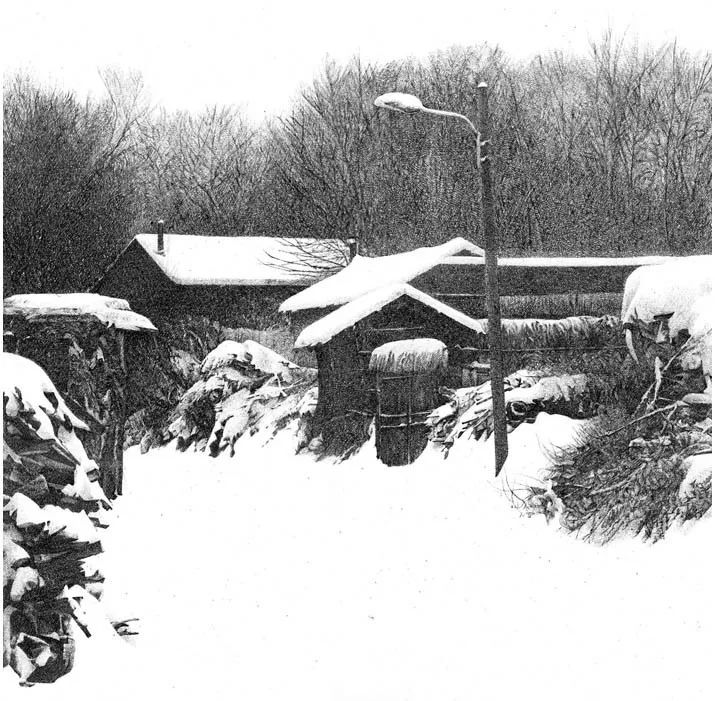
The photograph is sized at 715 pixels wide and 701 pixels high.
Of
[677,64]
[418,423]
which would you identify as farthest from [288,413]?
[677,64]

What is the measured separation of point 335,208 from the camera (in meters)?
7.78

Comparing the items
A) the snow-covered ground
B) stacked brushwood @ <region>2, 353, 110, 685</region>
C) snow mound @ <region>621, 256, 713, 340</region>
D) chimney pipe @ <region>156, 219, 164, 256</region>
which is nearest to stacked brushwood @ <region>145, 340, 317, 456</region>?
the snow-covered ground

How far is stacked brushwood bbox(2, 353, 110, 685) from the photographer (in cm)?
510

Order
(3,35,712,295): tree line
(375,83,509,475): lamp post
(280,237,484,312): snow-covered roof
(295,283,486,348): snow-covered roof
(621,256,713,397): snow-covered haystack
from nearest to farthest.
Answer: (621,256,713,397): snow-covered haystack < (3,35,712,295): tree line < (375,83,509,475): lamp post < (280,237,484,312): snow-covered roof < (295,283,486,348): snow-covered roof

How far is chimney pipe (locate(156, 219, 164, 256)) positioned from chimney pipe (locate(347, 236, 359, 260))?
63.6 inches

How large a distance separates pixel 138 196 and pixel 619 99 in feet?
12.5

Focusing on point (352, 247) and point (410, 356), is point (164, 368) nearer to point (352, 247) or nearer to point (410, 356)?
point (352, 247)

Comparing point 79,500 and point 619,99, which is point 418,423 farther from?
point 79,500

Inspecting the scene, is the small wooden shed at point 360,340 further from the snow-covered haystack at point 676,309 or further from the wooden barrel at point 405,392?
the snow-covered haystack at point 676,309

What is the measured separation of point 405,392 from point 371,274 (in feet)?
4.50

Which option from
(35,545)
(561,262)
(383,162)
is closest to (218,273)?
(383,162)

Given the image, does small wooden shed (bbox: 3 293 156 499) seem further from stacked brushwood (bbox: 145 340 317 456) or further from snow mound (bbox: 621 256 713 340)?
snow mound (bbox: 621 256 713 340)

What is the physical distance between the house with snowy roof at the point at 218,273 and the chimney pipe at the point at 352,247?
0.15ft

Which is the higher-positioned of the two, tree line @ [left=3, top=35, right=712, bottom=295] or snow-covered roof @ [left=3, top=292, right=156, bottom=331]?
tree line @ [left=3, top=35, right=712, bottom=295]
